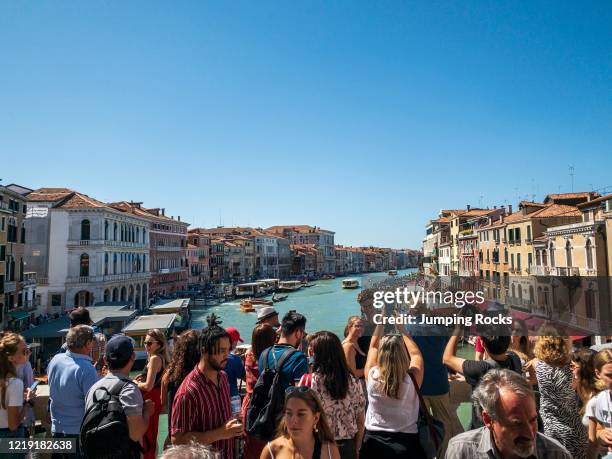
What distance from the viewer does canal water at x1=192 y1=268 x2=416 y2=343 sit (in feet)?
102

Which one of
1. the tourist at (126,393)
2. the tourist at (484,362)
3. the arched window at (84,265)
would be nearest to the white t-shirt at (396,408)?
the tourist at (484,362)

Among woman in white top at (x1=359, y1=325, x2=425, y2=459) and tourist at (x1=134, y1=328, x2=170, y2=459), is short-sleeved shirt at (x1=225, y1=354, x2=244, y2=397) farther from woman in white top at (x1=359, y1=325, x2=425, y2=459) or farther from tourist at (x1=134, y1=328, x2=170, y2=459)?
woman in white top at (x1=359, y1=325, x2=425, y2=459)

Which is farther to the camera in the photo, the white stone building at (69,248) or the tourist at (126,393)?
the white stone building at (69,248)

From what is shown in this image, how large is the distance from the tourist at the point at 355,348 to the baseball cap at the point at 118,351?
139 cm

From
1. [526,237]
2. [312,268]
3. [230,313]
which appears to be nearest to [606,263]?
[526,237]

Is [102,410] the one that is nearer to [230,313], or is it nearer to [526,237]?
[526,237]

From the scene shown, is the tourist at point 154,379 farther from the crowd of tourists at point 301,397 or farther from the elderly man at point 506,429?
the elderly man at point 506,429

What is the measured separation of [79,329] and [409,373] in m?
1.92

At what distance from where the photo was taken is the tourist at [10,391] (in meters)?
2.33

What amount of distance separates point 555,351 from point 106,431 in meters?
2.40

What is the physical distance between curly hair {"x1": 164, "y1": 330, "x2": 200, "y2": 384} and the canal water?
22.0m

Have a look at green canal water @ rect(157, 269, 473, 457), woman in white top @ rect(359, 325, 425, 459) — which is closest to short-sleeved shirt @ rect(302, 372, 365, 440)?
woman in white top @ rect(359, 325, 425, 459)

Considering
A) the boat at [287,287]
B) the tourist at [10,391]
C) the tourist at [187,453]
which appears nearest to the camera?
the tourist at [187,453]

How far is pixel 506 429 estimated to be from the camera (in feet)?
4.64
